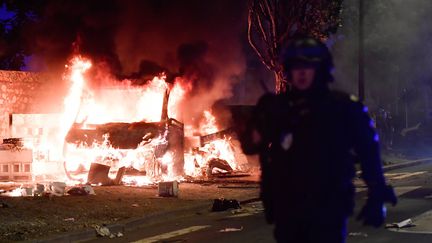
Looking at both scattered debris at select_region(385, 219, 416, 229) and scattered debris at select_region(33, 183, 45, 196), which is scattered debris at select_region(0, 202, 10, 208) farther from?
scattered debris at select_region(385, 219, 416, 229)

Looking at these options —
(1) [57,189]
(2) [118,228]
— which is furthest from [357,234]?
(1) [57,189]

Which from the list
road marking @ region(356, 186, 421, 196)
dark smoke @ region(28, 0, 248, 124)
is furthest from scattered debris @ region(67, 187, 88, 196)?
dark smoke @ region(28, 0, 248, 124)

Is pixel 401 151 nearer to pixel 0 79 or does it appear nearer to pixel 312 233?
pixel 0 79

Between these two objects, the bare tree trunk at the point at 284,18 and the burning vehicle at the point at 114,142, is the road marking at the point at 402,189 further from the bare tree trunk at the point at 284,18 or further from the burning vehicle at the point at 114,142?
the burning vehicle at the point at 114,142

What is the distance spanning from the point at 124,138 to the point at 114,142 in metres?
0.32

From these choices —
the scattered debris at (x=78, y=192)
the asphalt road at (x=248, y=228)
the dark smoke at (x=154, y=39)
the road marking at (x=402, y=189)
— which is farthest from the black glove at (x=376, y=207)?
the dark smoke at (x=154, y=39)

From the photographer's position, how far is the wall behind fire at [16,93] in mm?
17625

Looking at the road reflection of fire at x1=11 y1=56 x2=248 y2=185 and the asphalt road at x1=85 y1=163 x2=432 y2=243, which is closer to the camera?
the asphalt road at x1=85 y1=163 x2=432 y2=243

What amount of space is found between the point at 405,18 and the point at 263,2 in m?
16.6

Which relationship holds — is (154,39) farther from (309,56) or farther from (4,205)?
(309,56)

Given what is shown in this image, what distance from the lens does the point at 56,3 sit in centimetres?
2414

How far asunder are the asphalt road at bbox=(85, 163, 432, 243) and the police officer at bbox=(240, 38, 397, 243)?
4584 millimetres

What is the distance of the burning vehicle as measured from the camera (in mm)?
16609

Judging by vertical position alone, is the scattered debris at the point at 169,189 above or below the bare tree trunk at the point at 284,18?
below
